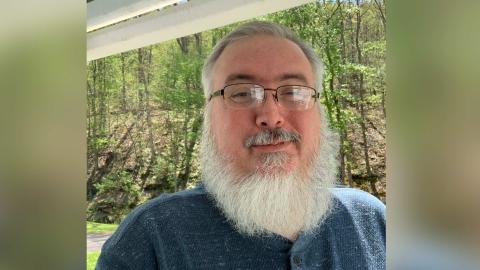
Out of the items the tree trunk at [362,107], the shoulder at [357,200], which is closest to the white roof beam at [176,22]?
the shoulder at [357,200]

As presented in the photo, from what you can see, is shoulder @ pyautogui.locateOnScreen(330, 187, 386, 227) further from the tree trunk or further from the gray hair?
the tree trunk

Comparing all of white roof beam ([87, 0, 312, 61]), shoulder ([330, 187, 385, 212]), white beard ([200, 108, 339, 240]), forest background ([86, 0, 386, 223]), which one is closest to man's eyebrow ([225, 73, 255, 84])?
white beard ([200, 108, 339, 240])

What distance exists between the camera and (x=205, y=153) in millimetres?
1661

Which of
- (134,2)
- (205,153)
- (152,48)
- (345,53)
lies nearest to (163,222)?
(205,153)

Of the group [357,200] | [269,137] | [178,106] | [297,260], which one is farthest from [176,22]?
[178,106]

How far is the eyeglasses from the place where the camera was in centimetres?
141

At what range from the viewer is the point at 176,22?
1969 millimetres

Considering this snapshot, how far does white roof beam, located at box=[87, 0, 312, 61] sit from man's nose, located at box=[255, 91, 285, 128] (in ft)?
1.66

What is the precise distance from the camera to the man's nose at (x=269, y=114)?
1.37m

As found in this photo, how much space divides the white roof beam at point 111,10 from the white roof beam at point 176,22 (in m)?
0.30

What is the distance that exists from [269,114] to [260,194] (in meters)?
0.26
